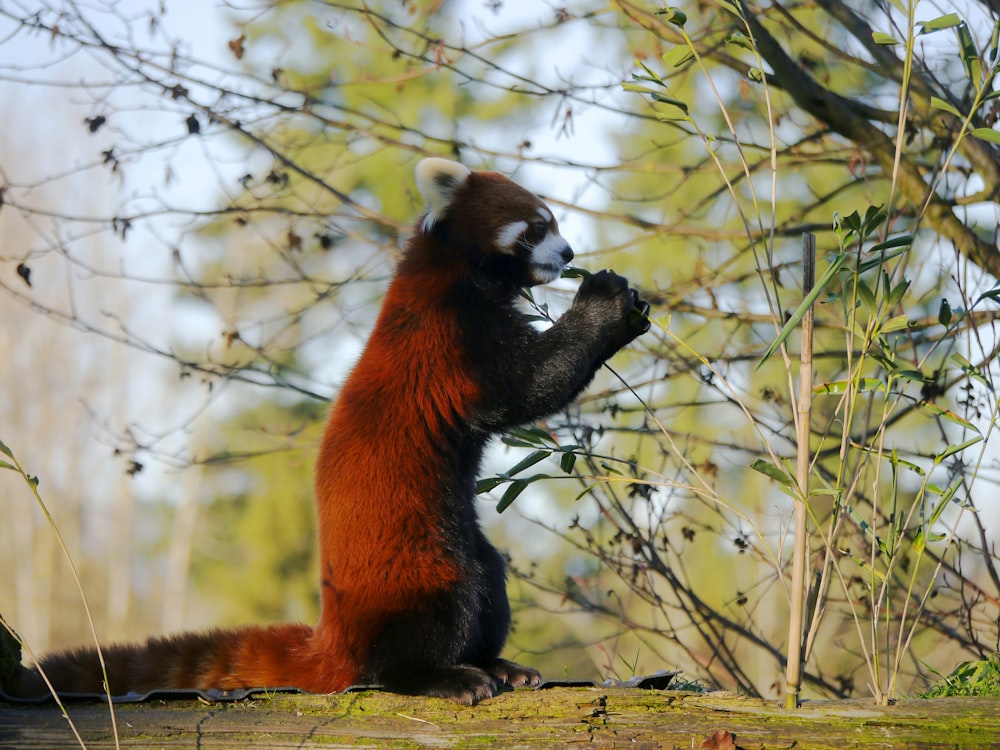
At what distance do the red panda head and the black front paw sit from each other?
0.32m

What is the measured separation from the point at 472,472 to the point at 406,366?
597 mm

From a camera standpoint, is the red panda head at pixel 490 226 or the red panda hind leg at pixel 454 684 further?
the red panda head at pixel 490 226

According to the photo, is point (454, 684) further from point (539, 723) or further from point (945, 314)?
point (945, 314)

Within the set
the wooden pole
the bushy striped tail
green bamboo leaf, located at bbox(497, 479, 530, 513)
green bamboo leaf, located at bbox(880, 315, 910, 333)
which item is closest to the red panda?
the bushy striped tail

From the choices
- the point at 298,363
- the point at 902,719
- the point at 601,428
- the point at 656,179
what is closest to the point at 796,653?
the point at 902,719

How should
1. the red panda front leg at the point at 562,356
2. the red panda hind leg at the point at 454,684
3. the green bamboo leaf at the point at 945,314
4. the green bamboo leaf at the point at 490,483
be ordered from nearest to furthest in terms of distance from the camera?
the red panda hind leg at the point at 454,684 < the green bamboo leaf at the point at 945,314 < the green bamboo leaf at the point at 490,483 < the red panda front leg at the point at 562,356

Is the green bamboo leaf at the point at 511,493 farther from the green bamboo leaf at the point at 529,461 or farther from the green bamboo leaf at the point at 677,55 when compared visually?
the green bamboo leaf at the point at 677,55

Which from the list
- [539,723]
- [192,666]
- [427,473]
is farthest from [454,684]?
[192,666]

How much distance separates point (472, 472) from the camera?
4.21 meters

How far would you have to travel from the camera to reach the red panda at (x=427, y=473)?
3605 millimetres

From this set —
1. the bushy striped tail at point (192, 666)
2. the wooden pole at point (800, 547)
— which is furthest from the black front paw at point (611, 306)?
the bushy striped tail at point (192, 666)

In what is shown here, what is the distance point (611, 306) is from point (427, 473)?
3.43ft

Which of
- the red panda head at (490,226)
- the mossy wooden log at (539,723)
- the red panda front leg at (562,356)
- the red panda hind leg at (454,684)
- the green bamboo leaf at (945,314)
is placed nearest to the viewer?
the mossy wooden log at (539,723)

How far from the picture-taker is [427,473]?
387 cm
